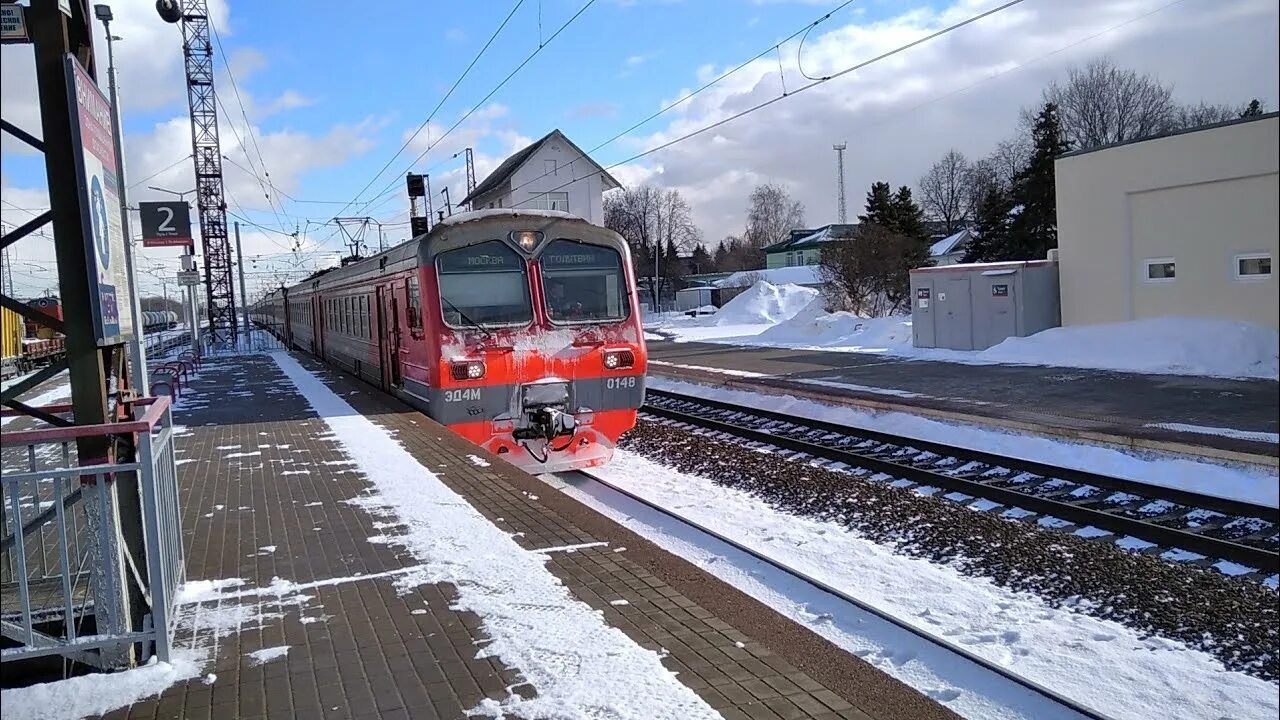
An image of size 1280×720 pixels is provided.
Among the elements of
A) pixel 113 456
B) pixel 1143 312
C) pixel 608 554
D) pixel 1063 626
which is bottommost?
pixel 1063 626

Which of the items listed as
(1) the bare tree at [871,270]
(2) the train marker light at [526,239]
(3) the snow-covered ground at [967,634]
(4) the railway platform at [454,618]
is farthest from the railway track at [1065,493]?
(1) the bare tree at [871,270]

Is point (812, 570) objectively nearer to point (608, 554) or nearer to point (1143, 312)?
point (608, 554)

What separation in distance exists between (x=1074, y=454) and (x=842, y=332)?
19.9m

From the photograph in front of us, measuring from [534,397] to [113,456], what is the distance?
21.5 ft

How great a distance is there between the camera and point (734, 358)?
25406mm

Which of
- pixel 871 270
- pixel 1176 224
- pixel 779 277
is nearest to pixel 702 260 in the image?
pixel 779 277

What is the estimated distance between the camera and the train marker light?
10562mm

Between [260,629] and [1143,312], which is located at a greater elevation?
[1143,312]

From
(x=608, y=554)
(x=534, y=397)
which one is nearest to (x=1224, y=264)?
(x=608, y=554)

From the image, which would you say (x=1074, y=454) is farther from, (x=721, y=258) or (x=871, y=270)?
(x=721, y=258)

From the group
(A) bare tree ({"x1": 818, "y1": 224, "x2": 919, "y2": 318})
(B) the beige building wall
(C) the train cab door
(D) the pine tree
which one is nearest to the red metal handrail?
(B) the beige building wall

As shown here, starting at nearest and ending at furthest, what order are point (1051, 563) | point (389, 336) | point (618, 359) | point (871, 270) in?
point (1051, 563) → point (618, 359) → point (389, 336) → point (871, 270)

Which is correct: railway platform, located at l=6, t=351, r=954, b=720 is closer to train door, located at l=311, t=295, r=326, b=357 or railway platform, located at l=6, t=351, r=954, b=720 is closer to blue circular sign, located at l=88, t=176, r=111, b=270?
blue circular sign, located at l=88, t=176, r=111, b=270

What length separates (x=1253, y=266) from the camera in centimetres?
118
